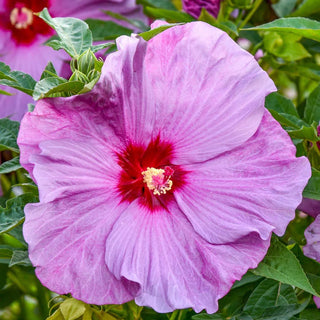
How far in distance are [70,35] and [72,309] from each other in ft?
1.13

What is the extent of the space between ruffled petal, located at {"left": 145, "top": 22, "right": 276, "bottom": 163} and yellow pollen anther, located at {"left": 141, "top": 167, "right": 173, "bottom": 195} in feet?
0.27

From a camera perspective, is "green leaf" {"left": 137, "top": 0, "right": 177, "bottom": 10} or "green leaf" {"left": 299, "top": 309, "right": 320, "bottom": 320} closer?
"green leaf" {"left": 299, "top": 309, "right": 320, "bottom": 320}

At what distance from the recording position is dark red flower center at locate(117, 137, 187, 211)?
80cm

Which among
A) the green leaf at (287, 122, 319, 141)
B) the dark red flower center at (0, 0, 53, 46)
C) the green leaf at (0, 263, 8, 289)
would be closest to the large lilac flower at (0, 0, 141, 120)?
the dark red flower center at (0, 0, 53, 46)

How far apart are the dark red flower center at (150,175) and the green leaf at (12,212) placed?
125 mm

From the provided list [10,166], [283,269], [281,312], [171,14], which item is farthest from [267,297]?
[171,14]

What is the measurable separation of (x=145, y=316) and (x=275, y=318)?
221mm

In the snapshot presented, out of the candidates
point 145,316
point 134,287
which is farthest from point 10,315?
point 134,287

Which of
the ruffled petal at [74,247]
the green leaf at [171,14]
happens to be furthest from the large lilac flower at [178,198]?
the green leaf at [171,14]

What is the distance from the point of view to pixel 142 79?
0.74 metres

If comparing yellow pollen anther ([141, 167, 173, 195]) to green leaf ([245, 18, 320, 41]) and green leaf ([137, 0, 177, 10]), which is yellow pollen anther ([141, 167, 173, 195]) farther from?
green leaf ([137, 0, 177, 10])

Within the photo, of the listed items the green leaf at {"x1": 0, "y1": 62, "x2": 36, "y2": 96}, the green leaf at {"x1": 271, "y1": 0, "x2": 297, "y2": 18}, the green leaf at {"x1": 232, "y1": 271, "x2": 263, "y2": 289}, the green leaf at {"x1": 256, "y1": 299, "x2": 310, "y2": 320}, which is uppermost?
the green leaf at {"x1": 0, "y1": 62, "x2": 36, "y2": 96}

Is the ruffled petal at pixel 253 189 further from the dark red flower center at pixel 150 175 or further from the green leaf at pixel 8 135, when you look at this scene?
the green leaf at pixel 8 135

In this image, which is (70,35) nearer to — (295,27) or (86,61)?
(86,61)
